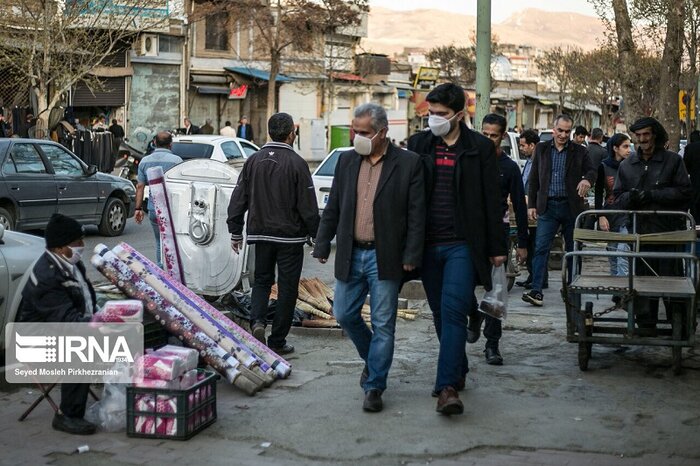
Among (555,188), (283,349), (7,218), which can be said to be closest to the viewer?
(283,349)

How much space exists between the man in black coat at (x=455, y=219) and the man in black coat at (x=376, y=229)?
182 millimetres

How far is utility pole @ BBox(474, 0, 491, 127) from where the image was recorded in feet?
45.8

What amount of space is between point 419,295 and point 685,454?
615cm

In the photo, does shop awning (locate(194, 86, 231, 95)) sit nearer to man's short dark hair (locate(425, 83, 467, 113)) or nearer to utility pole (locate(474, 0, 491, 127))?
utility pole (locate(474, 0, 491, 127))

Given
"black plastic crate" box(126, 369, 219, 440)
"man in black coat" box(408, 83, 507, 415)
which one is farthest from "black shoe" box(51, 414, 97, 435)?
"man in black coat" box(408, 83, 507, 415)

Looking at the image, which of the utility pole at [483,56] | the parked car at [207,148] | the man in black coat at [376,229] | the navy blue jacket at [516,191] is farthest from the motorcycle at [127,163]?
the man in black coat at [376,229]

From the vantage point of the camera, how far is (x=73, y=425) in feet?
20.8

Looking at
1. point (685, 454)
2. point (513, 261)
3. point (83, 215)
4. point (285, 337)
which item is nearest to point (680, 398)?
point (685, 454)

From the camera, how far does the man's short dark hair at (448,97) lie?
692 cm

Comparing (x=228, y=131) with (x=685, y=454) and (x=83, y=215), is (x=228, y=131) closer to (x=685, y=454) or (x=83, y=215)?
(x=83, y=215)

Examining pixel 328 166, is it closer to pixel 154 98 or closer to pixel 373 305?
pixel 373 305

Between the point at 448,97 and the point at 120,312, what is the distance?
97.1 inches

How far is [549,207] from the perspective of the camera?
1130 centimetres

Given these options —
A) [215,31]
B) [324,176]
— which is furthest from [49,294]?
[215,31]
